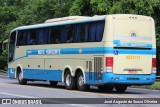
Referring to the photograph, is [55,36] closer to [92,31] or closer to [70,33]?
[70,33]

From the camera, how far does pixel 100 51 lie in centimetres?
2433

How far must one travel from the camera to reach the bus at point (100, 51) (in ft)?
78.7

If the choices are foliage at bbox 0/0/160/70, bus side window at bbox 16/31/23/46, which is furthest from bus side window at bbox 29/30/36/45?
foliage at bbox 0/0/160/70

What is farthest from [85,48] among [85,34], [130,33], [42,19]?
[42,19]

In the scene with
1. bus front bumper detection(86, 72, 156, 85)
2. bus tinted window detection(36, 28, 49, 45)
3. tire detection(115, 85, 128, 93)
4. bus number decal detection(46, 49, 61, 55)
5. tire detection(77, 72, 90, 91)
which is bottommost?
tire detection(115, 85, 128, 93)

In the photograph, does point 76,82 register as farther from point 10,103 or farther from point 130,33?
point 10,103

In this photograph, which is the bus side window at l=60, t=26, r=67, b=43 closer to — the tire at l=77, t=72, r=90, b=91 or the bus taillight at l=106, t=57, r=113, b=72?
the tire at l=77, t=72, r=90, b=91

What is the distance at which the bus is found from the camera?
2398cm

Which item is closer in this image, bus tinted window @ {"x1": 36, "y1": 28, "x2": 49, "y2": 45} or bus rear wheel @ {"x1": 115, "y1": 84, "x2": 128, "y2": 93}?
bus rear wheel @ {"x1": 115, "y1": 84, "x2": 128, "y2": 93}

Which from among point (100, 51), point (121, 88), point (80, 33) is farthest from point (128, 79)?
point (80, 33)

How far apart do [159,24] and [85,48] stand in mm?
17833

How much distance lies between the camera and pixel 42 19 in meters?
54.2

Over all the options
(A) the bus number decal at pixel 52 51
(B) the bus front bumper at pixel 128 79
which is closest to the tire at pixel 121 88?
(B) the bus front bumper at pixel 128 79

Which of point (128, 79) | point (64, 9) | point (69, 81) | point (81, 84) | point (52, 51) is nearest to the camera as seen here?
point (128, 79)
